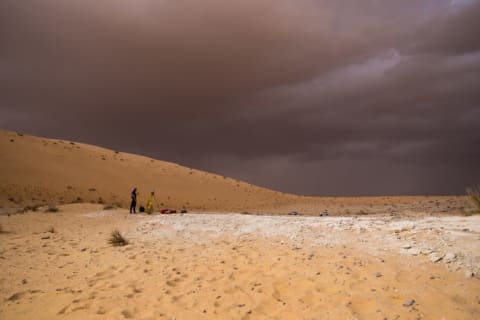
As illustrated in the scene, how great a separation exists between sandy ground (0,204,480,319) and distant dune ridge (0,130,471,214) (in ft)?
55.1

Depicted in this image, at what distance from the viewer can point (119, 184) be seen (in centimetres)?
3831

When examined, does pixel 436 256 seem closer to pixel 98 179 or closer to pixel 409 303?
pixel 409 303

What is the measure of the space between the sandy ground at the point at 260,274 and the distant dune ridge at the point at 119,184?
55.1 ft

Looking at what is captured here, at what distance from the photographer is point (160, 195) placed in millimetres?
38062

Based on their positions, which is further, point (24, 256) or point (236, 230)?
point (236, 230)

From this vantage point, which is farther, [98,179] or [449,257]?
[98,179]

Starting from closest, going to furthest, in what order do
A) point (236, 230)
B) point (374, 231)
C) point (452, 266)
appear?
point (452, 266) < point (374, 231) < point (236, 230)

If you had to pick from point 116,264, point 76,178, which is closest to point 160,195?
point 76,178

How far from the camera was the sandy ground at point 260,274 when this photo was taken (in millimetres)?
5234

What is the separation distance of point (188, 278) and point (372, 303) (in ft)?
11.9

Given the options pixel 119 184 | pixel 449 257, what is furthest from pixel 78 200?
pixel 449 257

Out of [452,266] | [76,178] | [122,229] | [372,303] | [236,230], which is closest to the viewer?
[372,303]

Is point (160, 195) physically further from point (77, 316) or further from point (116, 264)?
point (77, 316)

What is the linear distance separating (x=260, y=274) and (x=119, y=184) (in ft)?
113
